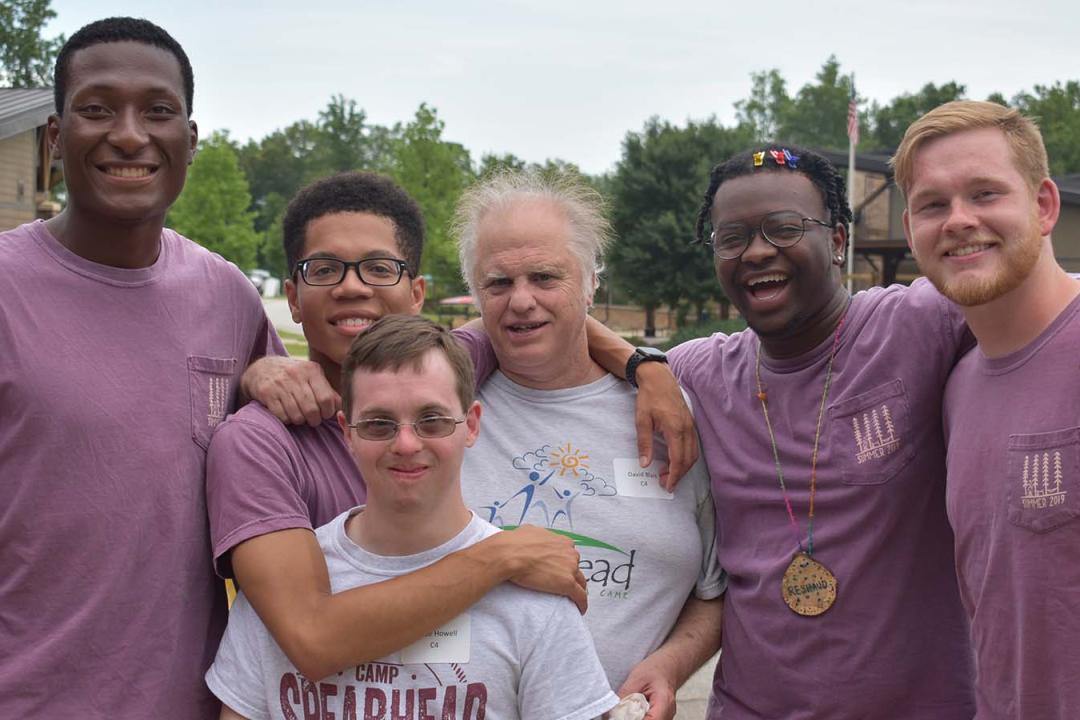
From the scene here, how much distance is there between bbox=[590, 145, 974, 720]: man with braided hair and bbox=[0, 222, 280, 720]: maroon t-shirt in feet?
4.96

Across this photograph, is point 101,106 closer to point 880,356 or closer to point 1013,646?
point 880,356

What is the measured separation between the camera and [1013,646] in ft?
8.75

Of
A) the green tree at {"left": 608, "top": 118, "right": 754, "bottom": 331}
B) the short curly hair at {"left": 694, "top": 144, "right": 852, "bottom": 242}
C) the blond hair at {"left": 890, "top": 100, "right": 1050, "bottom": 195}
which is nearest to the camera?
the blond hair at {"left": 890, "top": 100, "right": 1050, "bottom": 195}

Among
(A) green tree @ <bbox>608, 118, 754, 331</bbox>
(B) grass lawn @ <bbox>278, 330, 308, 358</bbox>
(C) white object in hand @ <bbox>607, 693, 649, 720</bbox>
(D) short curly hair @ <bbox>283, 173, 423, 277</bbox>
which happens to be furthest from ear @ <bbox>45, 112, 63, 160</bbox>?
(A) green tree @ <bbox>608, 118, 754, 331</bbox>

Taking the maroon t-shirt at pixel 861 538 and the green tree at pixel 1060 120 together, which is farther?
the green tree at pixel 1060 120

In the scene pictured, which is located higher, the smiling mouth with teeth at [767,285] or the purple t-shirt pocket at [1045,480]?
the smiling mouth with teeth at [767,285]

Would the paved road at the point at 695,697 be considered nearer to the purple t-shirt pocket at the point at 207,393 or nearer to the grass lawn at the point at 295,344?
the purple t-shirt pocket at the point at 207,393

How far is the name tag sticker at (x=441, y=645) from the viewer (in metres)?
2.59

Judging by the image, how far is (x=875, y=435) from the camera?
3.17 m

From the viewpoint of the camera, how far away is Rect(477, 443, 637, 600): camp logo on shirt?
3268 millimetres

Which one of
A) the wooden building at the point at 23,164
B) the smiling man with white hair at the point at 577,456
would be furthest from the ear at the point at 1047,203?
the wooden building at the point at 23,164

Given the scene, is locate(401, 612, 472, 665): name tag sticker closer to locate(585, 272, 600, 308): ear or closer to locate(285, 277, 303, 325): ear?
locate(285, 277, 303, 325): ear

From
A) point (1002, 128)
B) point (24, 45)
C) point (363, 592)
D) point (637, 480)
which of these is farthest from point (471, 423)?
point (24, 45)

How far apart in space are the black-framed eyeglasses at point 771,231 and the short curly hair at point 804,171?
136 mm
